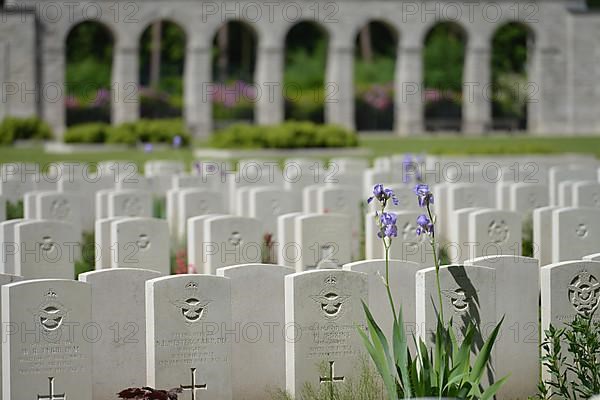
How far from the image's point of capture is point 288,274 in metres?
8.02

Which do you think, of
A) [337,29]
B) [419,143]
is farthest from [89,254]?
[337,29]

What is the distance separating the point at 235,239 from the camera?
10484 mm

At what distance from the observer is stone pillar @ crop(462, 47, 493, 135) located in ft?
123

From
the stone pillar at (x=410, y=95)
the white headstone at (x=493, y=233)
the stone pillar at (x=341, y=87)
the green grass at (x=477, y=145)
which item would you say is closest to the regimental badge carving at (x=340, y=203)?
the white headstone at (x=493, y=233)

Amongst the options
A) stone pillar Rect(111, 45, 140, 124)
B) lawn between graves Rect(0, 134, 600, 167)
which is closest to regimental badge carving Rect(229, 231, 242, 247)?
lawn between graves Rect(0, 134, 600, 167)

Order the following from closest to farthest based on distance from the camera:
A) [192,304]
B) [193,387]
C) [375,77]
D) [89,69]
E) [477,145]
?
[192,304], [193,387], [477,145], [375,77], [89,69]

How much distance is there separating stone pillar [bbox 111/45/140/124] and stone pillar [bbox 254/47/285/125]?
378 cm

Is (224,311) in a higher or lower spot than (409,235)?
lower

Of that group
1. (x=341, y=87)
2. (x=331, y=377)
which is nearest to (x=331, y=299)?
(x=331, y=377)

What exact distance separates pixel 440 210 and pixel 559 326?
5694 millimetres

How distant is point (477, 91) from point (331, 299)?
30731mm

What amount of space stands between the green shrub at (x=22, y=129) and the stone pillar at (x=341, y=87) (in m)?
9.40

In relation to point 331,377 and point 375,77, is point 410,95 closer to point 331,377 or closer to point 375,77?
point 375,77

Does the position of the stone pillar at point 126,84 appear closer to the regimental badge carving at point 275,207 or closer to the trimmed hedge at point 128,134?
the trimmed hedge at point 128,134
